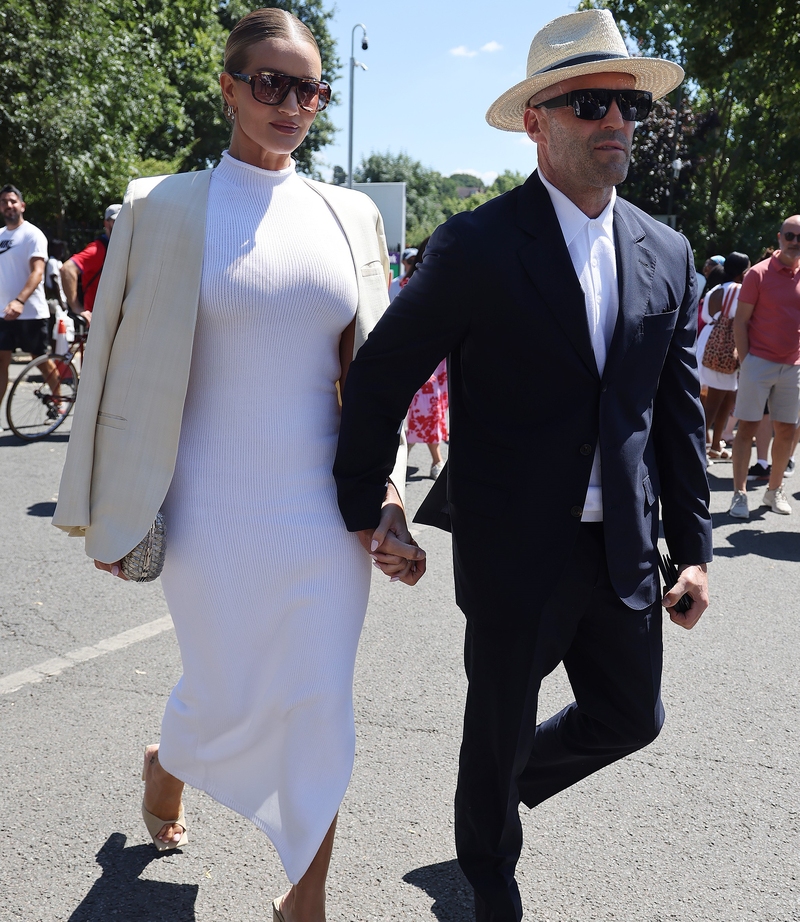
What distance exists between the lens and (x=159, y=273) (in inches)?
93.8

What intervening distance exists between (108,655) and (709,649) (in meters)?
2.83

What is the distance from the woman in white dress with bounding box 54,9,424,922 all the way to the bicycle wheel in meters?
7.50

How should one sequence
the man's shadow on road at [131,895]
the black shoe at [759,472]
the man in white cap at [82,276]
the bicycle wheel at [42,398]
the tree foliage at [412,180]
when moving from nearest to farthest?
the man's shadow on road at [131,895] < the man in white cap at [82,276] < the black shoe at [759,472] < the bicycle wheel at [42,398] < the tree foliage at [412,180]

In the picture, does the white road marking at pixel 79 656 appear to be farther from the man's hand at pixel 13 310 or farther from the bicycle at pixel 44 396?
the bicycle at pixel 44 396

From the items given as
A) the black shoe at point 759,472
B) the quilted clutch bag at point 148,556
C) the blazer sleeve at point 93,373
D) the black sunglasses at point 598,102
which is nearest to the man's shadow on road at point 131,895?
the quilted clutch bag at point 148,556

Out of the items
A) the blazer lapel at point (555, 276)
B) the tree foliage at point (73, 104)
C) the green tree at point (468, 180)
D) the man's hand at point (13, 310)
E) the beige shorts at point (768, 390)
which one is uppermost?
the green tree at point (468, 180)

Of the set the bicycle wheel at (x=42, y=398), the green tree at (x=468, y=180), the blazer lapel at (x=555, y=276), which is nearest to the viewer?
the blazer lapel at (x=555, y=276)

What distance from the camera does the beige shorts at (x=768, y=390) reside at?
7.67m

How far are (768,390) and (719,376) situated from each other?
1.57m

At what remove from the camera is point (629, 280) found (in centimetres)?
239

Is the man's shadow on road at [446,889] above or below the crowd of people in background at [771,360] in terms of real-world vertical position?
below

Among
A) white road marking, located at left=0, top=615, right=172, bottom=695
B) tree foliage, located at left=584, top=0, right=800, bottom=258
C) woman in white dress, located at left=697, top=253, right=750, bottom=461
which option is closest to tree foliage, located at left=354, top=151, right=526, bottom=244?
tree foliage, located at left=584, top=0, right=800, bottom=258

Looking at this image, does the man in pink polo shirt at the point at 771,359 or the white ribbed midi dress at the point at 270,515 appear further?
the man in pink polo shirt at the point at 771,359

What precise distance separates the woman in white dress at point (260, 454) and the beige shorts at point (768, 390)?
19.4 feet
